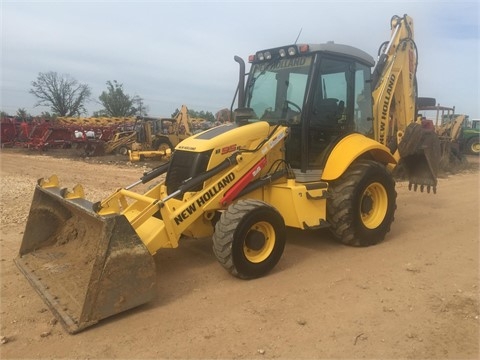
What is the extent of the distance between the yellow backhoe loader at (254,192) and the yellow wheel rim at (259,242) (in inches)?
0.5

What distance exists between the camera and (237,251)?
4.32 meters

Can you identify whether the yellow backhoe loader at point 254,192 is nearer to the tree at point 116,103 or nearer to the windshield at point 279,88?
the windshield at point 279,88

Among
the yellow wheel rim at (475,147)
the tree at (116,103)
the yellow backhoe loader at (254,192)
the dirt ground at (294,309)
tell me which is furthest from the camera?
the tree at (116,103)

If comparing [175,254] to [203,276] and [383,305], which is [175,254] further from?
[383,305]

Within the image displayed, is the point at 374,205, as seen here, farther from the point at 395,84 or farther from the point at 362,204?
the point at 395,84

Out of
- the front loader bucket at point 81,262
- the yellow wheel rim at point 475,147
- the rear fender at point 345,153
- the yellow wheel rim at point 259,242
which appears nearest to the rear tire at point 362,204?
the rear fender at point 345,153

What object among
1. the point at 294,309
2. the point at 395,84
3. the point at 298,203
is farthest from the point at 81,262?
the point at 395,84

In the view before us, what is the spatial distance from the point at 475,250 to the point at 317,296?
2883 millimetres

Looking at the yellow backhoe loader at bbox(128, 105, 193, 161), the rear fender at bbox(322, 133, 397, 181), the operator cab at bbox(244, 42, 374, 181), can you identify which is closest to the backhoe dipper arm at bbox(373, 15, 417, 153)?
the operator cab at bbox(244, 42, 374, 181)

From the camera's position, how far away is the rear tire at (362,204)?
5.41 meters

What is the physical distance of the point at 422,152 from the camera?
6543mm

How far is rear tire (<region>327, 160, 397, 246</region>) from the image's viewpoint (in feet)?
17.7

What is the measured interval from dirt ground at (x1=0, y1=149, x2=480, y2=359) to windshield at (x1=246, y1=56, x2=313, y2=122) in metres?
1.84

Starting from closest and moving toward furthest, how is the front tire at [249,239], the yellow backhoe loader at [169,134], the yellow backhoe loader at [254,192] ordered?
the yellow backhoe loader at [254,192] < the front tire at [249,239] < the yellow backhoe loader at [169,134]
